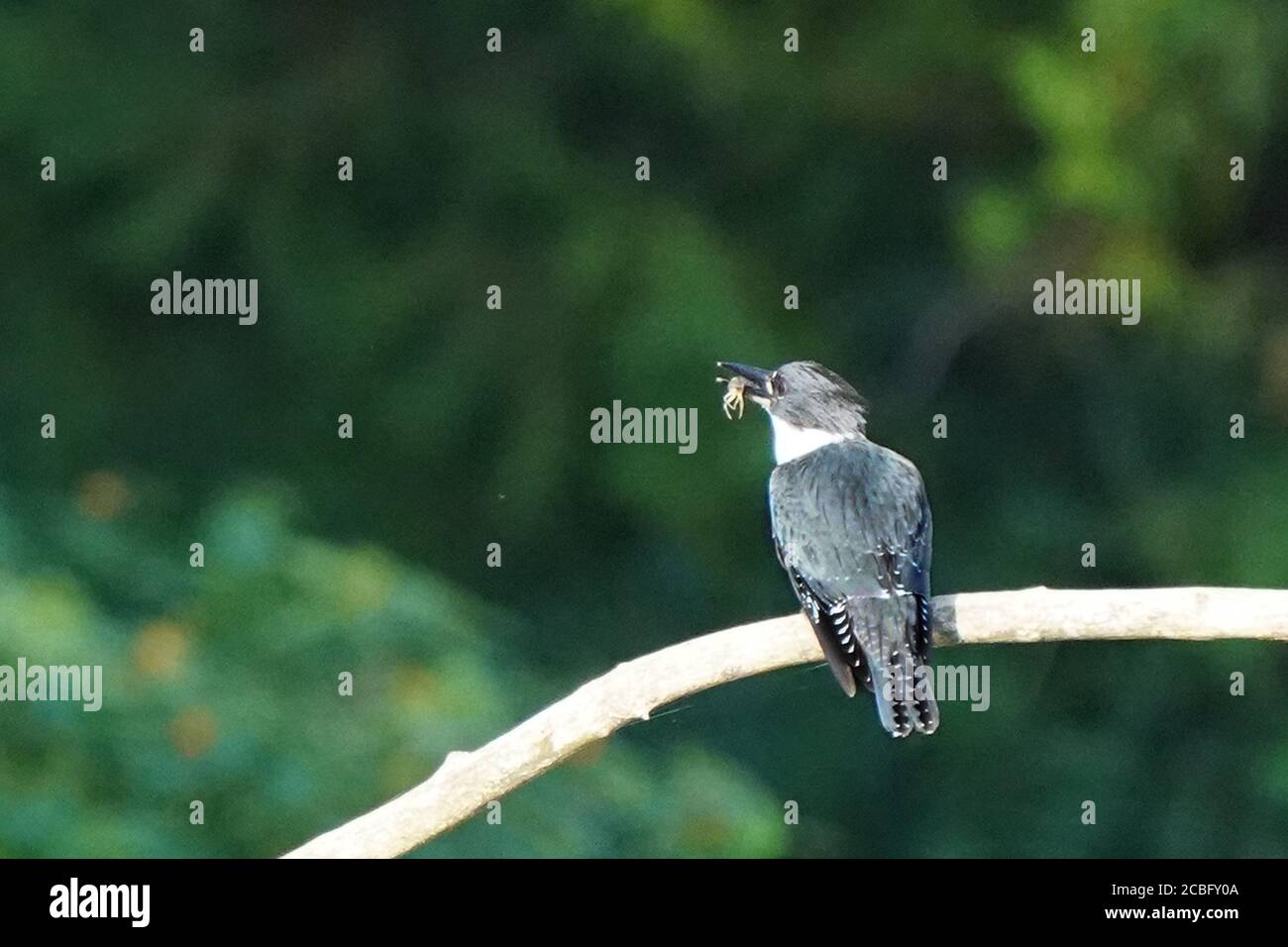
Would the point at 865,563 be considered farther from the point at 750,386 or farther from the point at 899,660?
the point at 750,386

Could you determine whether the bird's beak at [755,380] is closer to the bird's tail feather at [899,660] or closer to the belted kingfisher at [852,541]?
the belted kingfisher at [852,541]

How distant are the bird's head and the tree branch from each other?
3.93 feet

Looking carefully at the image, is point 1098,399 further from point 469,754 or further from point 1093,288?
point 469,754

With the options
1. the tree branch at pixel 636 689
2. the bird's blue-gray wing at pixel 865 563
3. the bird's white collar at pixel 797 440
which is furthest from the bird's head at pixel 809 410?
the tree branch at pixel 636 689

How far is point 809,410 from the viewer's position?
466 cm

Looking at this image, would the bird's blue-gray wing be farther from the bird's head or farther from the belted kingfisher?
the bird's head

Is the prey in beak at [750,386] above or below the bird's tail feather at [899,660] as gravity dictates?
above

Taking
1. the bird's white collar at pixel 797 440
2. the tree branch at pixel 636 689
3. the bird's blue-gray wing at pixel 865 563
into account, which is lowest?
the tree branch at pixel 636 689

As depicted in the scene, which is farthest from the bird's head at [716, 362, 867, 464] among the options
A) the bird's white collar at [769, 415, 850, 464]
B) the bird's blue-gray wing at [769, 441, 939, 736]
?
the bird's blue-gray wing at [769, 441, 939, 736]

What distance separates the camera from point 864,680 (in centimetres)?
381

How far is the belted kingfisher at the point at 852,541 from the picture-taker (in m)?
3.77

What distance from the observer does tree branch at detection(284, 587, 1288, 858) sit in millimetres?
3408

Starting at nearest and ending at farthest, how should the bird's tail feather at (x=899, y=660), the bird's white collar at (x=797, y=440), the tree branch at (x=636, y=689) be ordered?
the tree branch at (x=636, y=689), the bird's tail feather at (x=899, y=660), the bird's white collar at (x=797, y=440)

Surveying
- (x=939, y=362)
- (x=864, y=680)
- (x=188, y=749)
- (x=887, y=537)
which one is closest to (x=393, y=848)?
(x=864, y=680)
